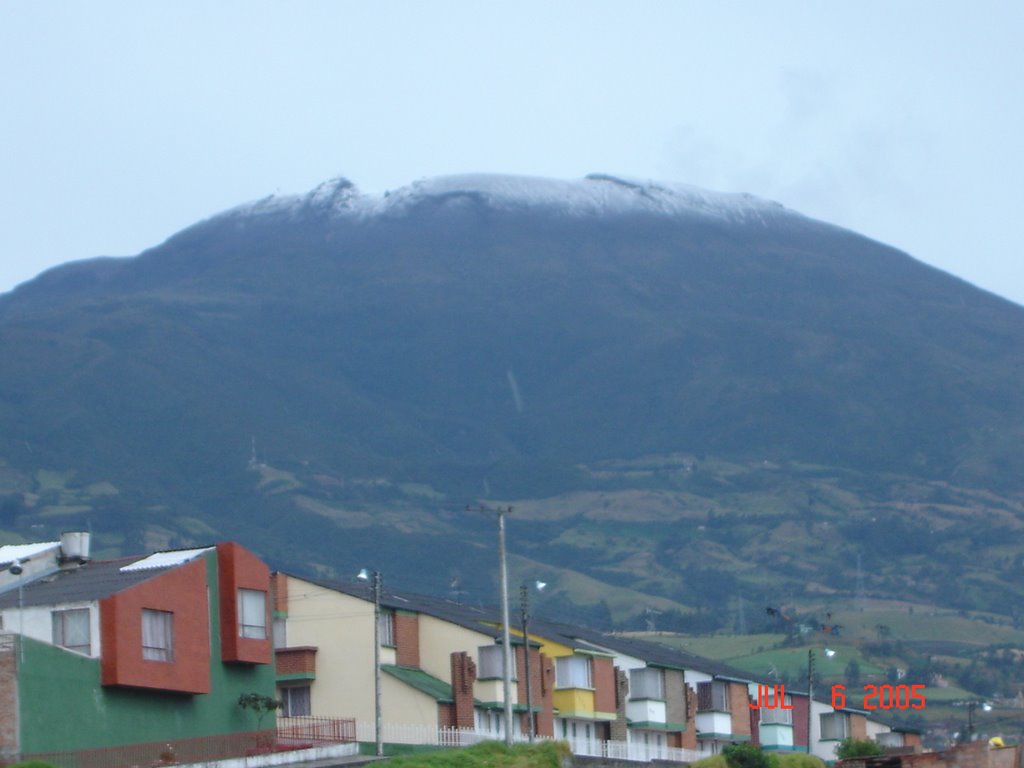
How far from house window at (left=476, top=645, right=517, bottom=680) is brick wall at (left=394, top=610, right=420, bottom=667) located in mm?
2742

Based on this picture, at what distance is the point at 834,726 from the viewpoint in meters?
113

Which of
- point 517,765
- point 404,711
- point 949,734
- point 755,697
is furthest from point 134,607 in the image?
point 949,734

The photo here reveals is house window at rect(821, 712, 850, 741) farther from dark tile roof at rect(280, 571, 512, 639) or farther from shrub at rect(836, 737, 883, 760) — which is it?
dark tile roof at rect(280, 571, 512, 639)

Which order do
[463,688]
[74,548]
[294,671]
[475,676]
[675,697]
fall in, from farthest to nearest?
[675,697]
[475,676]
[294,671]
[463,688]
[74,548]

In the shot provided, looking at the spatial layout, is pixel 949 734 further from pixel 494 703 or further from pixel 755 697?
pixel 494 703

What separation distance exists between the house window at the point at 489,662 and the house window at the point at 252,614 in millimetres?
14763

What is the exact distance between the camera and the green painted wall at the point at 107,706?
178 feet

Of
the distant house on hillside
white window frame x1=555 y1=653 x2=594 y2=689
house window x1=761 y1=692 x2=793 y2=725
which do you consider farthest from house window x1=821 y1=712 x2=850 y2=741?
the distant house on hillside

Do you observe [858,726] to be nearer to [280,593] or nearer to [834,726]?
[834,726]

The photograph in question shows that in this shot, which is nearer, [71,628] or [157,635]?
[71,628]

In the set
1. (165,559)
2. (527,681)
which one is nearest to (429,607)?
(527,681)

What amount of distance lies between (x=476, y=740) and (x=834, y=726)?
144 ft

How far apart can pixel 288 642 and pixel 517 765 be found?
20566 millimetres

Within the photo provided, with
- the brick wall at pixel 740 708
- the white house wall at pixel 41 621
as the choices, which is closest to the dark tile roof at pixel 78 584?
the white house wall at pixel 41 621
